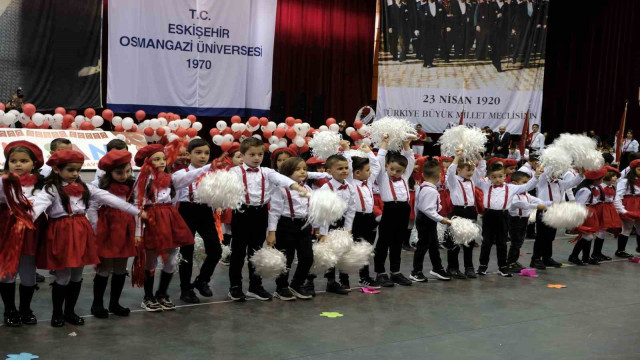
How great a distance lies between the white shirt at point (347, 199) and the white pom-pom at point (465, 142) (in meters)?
1.17

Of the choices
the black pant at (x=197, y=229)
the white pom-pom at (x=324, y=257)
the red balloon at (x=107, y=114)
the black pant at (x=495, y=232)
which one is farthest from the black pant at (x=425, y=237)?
the red balloon at (x=107, y=114)

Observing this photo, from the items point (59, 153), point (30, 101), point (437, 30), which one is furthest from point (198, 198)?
point (437, 30)

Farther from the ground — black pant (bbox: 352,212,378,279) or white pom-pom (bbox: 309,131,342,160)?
white pom-pom (bbox: 309,131,342,160)

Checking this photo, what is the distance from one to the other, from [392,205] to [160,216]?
2112 millimetres

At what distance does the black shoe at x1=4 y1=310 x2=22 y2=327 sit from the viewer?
463 cm

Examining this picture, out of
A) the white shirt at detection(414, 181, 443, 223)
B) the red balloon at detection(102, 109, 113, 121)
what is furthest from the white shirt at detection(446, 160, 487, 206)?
the red balloon at detection(102, 109, 113, 121)

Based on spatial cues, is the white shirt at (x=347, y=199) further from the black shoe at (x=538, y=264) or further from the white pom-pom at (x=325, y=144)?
the black shoe at (x=538, y=264)

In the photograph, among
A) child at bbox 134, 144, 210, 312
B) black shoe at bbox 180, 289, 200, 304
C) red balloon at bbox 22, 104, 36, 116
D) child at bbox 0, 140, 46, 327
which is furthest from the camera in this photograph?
red balloon at bbox 22, 104, 36, 116

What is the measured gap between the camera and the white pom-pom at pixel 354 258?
573 cm

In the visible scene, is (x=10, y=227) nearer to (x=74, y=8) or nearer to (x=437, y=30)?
(x=74, y=8)

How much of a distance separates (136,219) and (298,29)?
43.1 feet

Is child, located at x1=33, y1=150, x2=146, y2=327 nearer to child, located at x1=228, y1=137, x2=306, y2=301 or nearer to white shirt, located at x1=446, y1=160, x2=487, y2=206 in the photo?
child, located at x1=228, y1=137, x2=306, y2=301

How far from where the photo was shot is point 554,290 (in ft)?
21.1

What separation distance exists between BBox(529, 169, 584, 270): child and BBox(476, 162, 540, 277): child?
505mm
